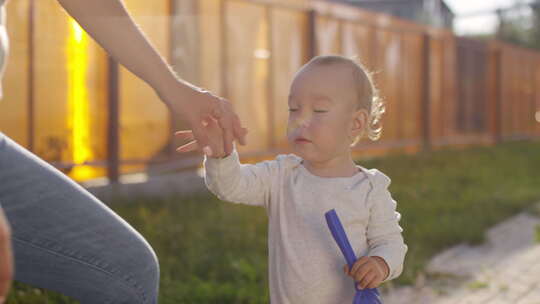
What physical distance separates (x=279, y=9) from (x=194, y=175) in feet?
10.1

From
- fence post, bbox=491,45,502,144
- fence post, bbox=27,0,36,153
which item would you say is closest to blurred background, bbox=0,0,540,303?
fence post, bbox=27,0,36,153

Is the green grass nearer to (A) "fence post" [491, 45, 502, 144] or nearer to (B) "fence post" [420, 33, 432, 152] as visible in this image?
(B) "fence post" [420, 33, 432, 152]

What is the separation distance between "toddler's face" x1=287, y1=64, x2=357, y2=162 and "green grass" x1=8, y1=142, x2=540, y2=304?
1.68m

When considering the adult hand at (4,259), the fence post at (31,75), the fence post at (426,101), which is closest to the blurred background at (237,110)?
the fence post at (31,75)

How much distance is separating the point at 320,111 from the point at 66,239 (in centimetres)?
88

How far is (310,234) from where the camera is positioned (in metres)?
2.36

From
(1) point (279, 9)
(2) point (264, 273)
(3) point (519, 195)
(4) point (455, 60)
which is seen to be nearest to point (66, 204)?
(2) point (264, 273)

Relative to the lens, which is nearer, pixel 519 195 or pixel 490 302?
pixel 490 302

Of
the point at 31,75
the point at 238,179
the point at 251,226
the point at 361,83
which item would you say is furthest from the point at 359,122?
the point at 31,75

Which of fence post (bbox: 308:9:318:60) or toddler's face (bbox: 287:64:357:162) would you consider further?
fence post (bbox: 308:9:318:60)

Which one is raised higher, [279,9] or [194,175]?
[279,9]

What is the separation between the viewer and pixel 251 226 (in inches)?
227

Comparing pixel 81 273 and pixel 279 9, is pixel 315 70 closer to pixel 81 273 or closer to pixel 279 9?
pixel 81 273

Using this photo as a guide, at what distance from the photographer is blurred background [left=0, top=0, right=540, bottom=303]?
512cm
